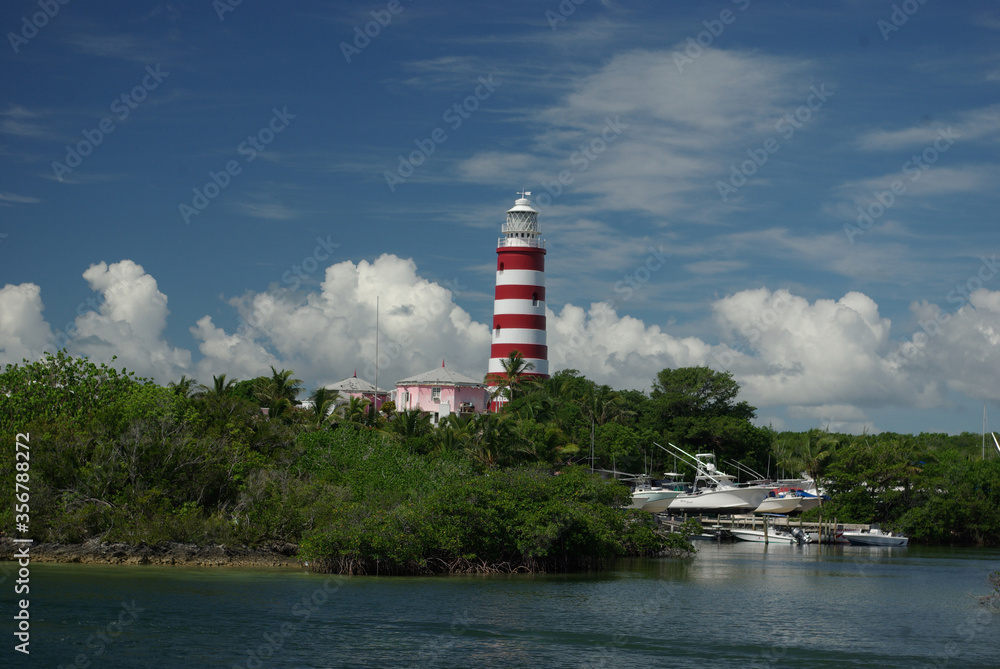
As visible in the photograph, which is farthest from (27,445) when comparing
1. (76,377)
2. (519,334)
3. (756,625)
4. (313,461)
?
(519,334)

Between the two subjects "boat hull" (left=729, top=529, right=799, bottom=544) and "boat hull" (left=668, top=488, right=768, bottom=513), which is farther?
"boat hull" (left=668, top=488, right=768, bottom=513)

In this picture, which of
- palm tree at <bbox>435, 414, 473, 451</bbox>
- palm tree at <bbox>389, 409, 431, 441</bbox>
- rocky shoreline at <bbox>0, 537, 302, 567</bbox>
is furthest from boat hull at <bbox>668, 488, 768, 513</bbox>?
rocky shoreline at <bbox>0, 537, 302, 567</bbox>

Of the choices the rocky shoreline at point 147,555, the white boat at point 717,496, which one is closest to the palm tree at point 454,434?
the white boat at point 717,496

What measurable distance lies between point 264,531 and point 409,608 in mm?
14563

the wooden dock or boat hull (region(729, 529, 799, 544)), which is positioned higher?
the wooden dock

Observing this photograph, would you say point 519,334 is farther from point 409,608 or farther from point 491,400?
point 409,608

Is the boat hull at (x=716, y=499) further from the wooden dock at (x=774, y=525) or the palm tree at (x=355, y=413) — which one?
the palm tree at (x=355, y=413)

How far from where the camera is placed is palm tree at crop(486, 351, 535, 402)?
83.8 m

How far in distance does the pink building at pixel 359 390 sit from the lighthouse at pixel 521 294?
1695cm

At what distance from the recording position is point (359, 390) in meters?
97.8

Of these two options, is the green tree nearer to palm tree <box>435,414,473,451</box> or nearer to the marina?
the marina

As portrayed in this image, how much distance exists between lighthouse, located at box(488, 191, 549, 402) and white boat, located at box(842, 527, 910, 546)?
88.6ft

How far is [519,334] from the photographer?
83.7m

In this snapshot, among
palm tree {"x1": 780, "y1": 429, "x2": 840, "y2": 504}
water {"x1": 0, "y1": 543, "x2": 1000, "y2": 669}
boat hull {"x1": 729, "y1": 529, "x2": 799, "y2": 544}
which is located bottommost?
water {"x1": 0, "y1": 543, "x2": 1000, "y2": 669}
